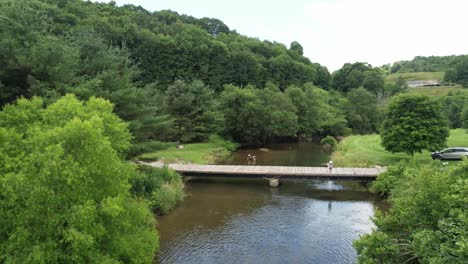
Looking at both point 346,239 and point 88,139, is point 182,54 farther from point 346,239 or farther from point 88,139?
point 88,139

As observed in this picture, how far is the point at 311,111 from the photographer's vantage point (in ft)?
230

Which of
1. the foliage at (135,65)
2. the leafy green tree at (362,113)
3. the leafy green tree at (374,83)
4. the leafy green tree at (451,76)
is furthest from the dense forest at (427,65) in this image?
the leafy green tree at (362,113)

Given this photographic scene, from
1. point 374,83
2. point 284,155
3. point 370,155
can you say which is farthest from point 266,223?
→ point 374,83

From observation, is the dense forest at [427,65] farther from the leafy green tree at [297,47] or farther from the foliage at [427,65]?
the leafy green tree at [297,47]

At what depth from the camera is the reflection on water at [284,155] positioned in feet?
149

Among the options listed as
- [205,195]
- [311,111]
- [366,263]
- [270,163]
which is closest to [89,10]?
[311,111]

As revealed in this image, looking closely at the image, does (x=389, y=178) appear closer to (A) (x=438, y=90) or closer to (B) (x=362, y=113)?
(B) (x=362, y=113)

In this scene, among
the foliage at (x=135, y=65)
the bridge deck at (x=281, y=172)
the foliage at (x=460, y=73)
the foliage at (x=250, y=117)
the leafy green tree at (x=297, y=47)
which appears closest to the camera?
the foliage at (x=135, y=65)

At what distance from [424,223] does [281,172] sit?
69.9 feet

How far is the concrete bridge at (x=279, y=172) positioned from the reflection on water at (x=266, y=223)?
0.90 meters

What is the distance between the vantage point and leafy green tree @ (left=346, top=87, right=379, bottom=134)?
7644 cm

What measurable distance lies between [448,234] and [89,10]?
95735 mm

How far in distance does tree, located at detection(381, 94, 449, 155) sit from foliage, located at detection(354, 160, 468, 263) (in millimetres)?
22603

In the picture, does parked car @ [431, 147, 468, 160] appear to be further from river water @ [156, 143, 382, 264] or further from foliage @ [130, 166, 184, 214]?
foliage @ [130, 166, 184, 214]
